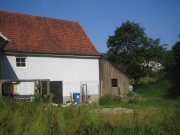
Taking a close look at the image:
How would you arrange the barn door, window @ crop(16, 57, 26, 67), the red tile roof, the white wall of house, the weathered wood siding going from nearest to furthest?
the white wall of house < window @ crop(16, 57, 26, 67) < the barn door < the red tile roof < the weathered wood siding

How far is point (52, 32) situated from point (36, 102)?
21752 millimetres

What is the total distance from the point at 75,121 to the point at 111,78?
22267mm

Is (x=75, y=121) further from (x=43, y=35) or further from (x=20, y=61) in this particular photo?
(x=43, y=35)

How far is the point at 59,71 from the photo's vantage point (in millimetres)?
27562

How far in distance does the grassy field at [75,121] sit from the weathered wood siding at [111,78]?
1952 cm

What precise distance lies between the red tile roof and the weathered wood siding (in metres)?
1.66

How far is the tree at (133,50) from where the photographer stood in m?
43.7

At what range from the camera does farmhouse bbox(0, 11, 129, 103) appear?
24.8 m

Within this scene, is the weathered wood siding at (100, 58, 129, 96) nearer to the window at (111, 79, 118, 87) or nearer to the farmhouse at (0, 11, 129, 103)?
the farmhouse at (0, 11, 129, 103)

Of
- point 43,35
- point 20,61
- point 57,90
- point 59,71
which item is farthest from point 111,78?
point 20,61

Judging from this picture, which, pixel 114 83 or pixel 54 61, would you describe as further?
pixel 114 83

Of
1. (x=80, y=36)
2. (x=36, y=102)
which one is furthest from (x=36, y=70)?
(x=36, y=102)

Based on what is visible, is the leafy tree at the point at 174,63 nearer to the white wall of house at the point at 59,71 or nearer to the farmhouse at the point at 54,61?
the farmhouse at the point at 54,61

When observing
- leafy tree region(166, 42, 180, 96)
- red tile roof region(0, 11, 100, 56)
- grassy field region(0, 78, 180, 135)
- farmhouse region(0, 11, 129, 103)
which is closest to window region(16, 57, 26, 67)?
farmhouse region(0, 11, 129, 103)
